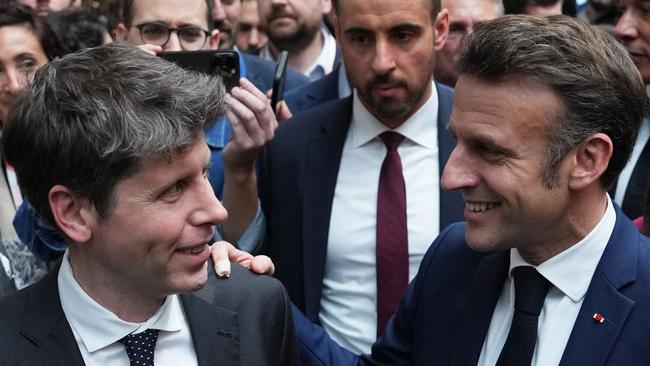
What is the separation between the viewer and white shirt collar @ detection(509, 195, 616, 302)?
2.76 m

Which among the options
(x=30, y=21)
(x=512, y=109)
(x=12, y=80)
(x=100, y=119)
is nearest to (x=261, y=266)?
(x=100, y=119)

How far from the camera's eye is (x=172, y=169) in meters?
2.62

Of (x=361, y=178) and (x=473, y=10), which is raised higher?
(x=473, y=10)

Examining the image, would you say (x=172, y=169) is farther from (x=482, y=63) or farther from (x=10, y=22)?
(x=10, y=22)

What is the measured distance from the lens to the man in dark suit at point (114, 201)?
101 inches

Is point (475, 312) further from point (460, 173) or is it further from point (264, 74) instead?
point (264, 74)

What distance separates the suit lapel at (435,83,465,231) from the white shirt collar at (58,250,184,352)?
1418mm

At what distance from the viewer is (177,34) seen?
192 inches

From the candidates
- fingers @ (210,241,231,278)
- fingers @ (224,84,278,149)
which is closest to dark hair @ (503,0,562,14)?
fingers @ (224,84,278,149)

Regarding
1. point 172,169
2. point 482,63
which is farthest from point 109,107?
point 482,63

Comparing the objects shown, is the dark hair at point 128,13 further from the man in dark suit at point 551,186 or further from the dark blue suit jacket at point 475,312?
the man in dark suit at point 551,186

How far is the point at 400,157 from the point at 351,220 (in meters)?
0.32

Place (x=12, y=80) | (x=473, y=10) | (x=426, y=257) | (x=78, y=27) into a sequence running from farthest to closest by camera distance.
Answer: (x=78, y=27), (x=473, y=10), (x=12, y=80), (x=426, y=257)

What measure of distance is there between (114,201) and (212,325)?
470mm
